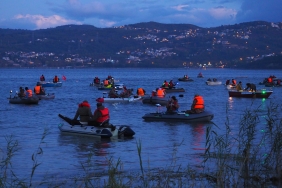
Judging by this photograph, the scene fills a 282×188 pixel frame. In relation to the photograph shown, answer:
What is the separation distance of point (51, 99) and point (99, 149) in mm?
26443

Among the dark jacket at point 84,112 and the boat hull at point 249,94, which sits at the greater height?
the dark jacket at point 84,112

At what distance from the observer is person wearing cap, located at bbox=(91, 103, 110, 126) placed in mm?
20438

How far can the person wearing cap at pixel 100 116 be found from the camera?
20.4 meters

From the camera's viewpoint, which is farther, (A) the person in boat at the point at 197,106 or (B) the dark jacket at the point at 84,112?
(A) the person in boat at the point at 197,106

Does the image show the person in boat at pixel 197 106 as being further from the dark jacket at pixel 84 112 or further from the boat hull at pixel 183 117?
the dark jacket at pixel 84 112

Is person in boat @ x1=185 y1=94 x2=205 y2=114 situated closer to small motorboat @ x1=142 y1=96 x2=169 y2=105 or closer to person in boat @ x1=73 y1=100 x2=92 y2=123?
person in boat @ x1=73 y1=100 x2=92 y2=123

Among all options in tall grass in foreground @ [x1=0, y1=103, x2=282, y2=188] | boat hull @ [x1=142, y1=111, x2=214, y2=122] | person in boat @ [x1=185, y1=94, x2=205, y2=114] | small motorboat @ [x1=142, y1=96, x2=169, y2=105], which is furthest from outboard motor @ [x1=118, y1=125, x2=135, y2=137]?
small motorboat @ [x1=142, y1=96, x2=169, y2=105]

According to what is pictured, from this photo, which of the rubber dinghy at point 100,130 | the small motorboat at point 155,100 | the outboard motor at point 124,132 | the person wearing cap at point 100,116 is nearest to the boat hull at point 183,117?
the rubber dinghy at point 100,130

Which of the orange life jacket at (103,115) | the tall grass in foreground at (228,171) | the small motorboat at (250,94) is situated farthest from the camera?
the small motorboat at (250,94)

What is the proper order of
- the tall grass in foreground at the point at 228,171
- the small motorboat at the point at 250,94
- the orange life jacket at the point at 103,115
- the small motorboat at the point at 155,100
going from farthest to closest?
the small motorboat at the point at 250,94 < the small motorboat at the point at 155,100 < the orange life jacket at the point at 103,115 < the tall grass in foreground at the point at 228,171

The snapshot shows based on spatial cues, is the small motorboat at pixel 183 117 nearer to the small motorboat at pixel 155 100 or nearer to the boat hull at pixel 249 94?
the small motorboat at pixel 155 100

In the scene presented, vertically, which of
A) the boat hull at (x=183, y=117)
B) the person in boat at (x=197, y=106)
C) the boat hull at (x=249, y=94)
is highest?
the person in boat at (x=197, y=106)

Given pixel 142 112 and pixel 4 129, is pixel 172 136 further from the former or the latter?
pixel 142 112

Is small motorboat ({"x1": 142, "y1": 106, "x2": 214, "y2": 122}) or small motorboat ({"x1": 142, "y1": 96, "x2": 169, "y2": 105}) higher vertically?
small motorboat ({"x1": 142, "y1": 106, "x2": 214, "y2": 122})
